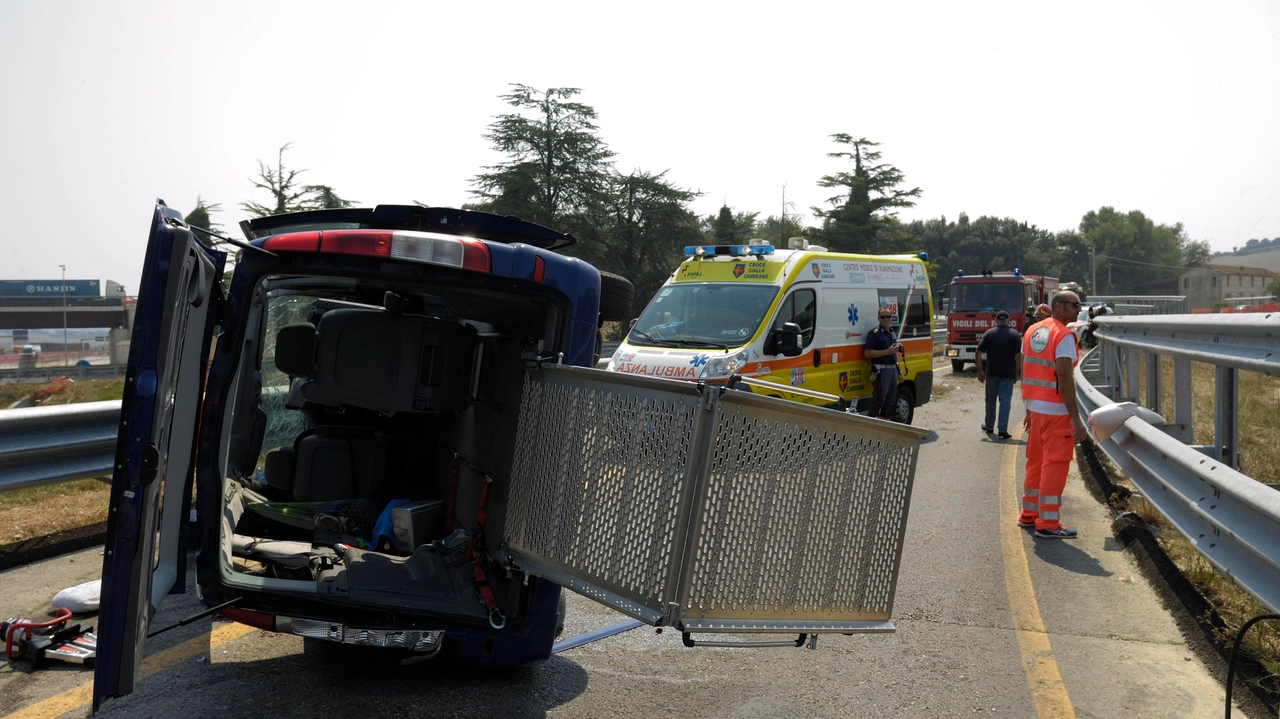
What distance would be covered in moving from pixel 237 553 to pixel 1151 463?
548 cm

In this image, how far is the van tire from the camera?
17.7 feet

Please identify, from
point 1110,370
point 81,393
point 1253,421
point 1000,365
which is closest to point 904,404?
point 1000,365

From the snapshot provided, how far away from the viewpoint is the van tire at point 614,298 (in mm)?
5387

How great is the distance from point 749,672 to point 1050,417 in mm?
4319

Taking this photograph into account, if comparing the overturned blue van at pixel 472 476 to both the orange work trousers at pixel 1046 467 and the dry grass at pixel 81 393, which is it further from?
the dry grass at pixel 81 393

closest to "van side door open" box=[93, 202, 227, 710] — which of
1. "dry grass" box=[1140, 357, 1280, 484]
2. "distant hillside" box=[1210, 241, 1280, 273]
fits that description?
"dry grass" box=[1140, 357, 1280, 484]

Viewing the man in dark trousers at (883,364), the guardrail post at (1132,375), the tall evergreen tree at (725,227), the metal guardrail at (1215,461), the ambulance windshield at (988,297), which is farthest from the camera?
the tall evergreen tree at (725,227)

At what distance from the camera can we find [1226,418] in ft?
18.6

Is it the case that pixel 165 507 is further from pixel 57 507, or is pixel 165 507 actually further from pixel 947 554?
pixel 947 554

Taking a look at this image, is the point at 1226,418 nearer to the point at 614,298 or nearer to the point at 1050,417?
the point at 1050,417

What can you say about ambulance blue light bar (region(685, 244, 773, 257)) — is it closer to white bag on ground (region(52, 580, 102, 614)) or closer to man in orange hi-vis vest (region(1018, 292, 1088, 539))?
man in orange hi-vis vest (region(1018, 292, 1088, 539))

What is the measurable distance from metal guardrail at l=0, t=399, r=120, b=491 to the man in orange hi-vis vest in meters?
6.81

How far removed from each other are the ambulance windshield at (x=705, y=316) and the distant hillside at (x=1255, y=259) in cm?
15424

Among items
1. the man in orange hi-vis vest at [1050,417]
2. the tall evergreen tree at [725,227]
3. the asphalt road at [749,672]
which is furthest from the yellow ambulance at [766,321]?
the tall evergreen tree at [725,227]
